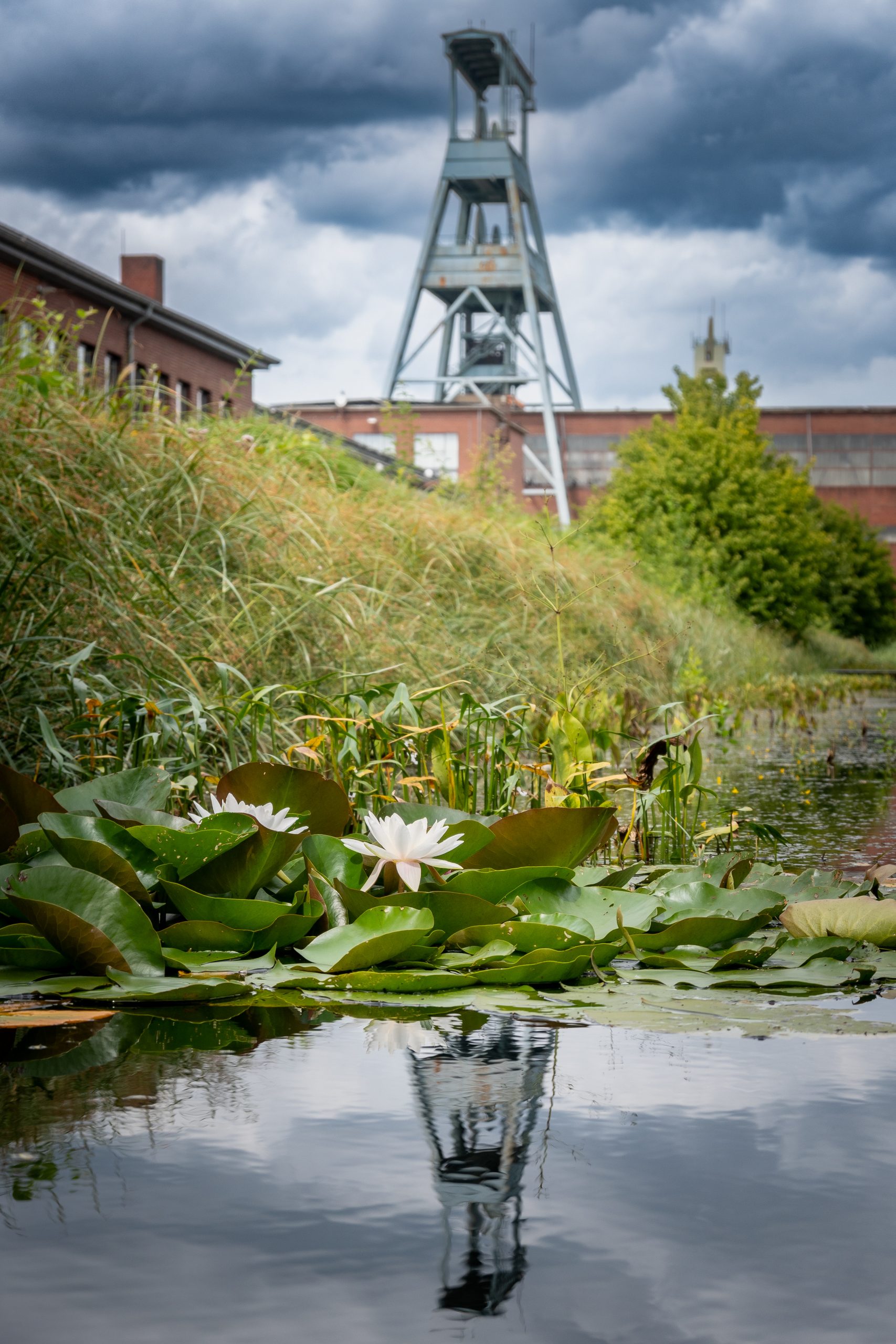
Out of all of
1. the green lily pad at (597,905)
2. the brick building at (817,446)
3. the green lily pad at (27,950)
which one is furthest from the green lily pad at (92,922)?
the brick building at (817,446)

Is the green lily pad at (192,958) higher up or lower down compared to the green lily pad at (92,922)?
lower down

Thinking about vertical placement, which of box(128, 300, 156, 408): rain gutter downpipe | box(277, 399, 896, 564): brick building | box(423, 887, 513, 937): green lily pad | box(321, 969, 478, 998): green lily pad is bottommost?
box(321, 969, 478, 998): green lily pad

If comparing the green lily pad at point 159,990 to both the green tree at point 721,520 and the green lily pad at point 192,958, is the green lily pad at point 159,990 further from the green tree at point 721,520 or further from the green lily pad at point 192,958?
the green tree at point 721,520

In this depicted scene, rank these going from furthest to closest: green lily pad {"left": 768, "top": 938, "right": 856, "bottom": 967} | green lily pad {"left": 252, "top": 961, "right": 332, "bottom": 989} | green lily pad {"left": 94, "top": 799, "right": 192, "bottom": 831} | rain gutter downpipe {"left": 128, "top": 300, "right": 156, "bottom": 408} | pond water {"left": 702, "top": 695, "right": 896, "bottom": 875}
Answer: rain gutter downpipe {"left": 128, "top": 300, "right": 156, "bottom": 408} → pond water {"left": 702, "top": 695, "right": 896, "bottom": 875} → green lily pad {"left": 94, "top": 799, "right": 192, "bottom": 831} → green lily pad {"left": 768, "top": 938, "right": 856, "bottom": 967} → green lily pad {"left": 252, "top": 961, "right": 332, "bottom": 989}

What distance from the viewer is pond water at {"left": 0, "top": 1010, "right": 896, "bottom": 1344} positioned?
4.16 feet

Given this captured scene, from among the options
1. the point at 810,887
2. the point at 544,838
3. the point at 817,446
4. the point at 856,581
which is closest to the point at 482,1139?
the point at 544,838

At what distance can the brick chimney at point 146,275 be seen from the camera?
3728cm

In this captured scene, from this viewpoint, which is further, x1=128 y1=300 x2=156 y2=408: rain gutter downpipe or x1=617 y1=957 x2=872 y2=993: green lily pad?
x1=128 y1=300 x2=156 y2=408: rain gutter downpipe

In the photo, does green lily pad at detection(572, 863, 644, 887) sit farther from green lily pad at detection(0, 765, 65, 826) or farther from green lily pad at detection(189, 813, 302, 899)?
green lily pad at detection(0, 765, 65, 826)

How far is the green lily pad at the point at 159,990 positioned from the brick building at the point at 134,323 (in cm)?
1583

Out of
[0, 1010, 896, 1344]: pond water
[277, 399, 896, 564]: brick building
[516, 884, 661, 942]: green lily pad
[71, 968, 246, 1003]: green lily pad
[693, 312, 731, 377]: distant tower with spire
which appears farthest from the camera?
[693, 312, 731, 377]: distant tower with spire

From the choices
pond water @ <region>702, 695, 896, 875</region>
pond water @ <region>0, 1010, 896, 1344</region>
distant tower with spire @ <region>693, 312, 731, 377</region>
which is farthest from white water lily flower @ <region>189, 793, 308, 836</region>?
distant tower with spire @ <region>693, 312, 731, 377</region>

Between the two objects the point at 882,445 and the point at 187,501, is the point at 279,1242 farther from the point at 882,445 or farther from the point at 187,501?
the point at 882,445

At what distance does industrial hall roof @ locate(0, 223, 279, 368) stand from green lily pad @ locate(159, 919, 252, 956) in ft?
55.6
